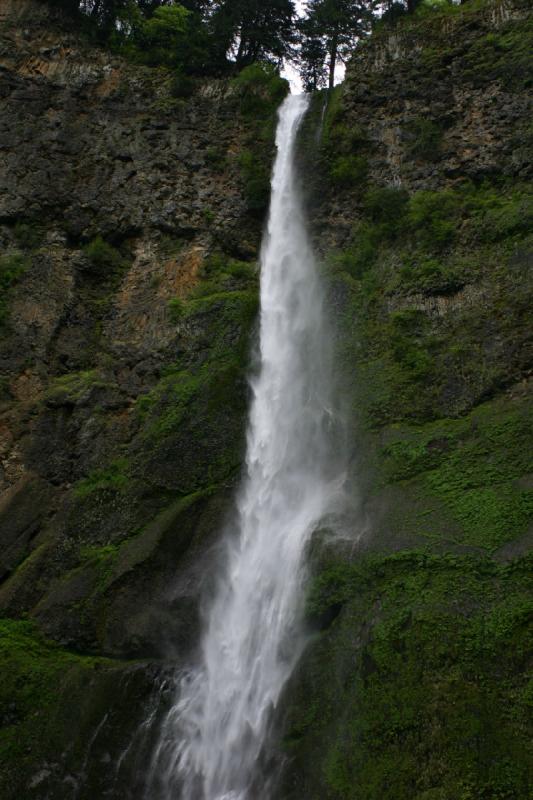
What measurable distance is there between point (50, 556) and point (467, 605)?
8.01 metres

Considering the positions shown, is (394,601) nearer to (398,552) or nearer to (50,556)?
(398,552)

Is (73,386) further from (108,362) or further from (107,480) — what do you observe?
(107,480)

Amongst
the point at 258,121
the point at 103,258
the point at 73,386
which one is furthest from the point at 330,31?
the point at 73,386

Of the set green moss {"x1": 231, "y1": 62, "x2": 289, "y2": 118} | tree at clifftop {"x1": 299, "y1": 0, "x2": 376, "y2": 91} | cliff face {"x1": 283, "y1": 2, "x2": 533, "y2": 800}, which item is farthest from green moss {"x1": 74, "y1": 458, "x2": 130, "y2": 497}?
tree at clifftop {"x1": 299, "y1": 0, "x2": 376, "y2": 91}

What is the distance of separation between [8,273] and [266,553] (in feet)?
36.6

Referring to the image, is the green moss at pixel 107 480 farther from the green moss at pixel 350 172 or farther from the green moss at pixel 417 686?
the green moss at pixel 350 172

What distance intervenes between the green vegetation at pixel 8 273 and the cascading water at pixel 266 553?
657 centimetres

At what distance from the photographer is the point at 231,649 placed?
36.6 ft

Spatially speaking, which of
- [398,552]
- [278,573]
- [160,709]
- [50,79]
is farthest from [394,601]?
[50,79]

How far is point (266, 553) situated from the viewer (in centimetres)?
1227

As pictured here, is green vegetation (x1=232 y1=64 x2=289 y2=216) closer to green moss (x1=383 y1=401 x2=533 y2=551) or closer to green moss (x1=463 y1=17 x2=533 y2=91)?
green moss (x1=463 y1=17 x2=533 y2=91)

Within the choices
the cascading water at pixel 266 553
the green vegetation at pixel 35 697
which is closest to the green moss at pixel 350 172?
the cascading water at pixel 266 553

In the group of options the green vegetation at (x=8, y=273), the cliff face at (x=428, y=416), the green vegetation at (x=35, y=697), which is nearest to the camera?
the cliff face at (x=428, y=416)

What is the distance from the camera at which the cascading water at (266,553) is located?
9.81 metres
